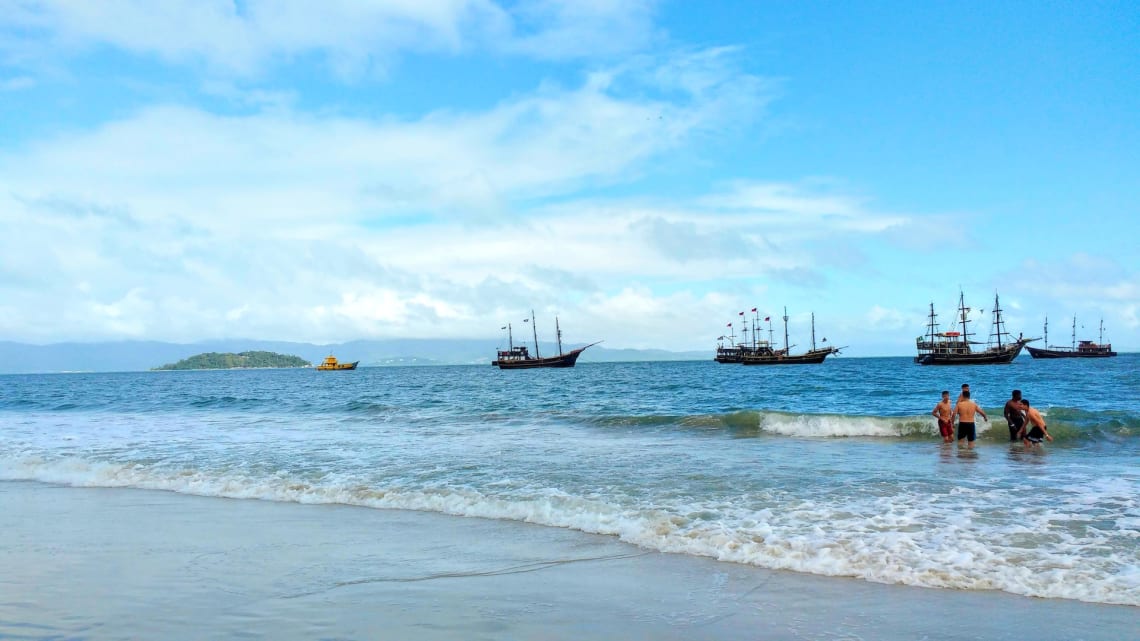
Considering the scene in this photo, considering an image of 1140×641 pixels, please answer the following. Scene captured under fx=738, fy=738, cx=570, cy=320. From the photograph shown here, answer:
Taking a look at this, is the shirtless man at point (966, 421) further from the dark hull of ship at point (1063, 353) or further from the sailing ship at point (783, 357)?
the dark hull of ship at point (1063, 353)

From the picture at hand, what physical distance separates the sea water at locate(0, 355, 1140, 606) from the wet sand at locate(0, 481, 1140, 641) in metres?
0.80

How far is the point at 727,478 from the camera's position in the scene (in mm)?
13867

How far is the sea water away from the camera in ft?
28.3

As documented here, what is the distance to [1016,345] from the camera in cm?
11394

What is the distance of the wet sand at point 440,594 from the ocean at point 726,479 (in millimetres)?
711

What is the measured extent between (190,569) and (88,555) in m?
1.66

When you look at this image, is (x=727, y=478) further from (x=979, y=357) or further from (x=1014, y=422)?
(x=979, y=357)

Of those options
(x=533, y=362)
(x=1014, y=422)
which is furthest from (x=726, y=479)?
(x=533, y=362)

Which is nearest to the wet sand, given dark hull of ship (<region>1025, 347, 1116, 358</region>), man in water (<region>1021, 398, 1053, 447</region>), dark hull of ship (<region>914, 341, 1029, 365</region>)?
man in water (<region>1021, 398, 1053, 447</region>)

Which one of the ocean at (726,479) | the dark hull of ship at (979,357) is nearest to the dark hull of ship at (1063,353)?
the dark hull of ship at (979,357)

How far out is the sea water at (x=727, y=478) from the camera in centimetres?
864

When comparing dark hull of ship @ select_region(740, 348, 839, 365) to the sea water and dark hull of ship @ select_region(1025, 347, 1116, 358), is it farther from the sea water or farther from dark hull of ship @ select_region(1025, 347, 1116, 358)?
the sea water

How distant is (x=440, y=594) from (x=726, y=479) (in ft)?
25.6

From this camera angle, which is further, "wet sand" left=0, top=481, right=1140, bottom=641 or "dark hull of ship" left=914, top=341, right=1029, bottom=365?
"dark hull of ship" left=914, top=341, right=1029, bottom=365
